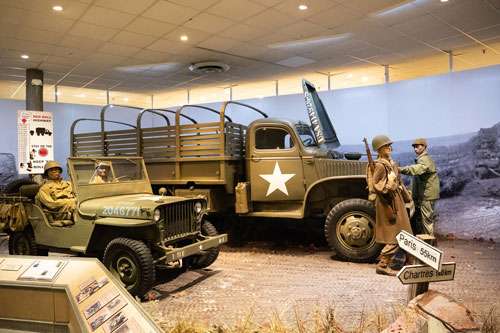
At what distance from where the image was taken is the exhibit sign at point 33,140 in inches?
316

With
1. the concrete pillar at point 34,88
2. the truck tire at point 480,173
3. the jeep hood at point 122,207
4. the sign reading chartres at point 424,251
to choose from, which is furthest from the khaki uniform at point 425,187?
the concrete pillar at point 34,88

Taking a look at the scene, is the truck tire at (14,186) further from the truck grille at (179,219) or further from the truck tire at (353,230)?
the truck tire at (353,230)

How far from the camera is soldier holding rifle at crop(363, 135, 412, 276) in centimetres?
436

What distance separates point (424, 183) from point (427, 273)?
171 inches

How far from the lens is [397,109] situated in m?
8.05

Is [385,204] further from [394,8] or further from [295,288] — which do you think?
[394,8]

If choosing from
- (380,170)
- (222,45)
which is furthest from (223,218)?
(380,170)

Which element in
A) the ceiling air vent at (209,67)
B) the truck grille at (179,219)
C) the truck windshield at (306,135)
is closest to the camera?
the truck grille at (179,219)

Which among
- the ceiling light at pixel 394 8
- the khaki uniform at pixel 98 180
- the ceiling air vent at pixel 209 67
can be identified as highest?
the ceiling light at pixel 394 8

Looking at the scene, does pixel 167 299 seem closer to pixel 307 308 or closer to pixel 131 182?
pixel 307 308

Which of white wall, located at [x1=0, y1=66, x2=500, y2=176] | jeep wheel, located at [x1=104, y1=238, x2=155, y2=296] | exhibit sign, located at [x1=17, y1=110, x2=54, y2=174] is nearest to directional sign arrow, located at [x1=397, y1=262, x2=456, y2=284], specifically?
jeep wheel, located at [x1=104, y1=238, x2=155, y2=296]

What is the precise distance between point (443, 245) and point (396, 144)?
2577mm

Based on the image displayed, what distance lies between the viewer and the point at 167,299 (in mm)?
4000

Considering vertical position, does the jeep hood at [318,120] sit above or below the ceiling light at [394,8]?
below
